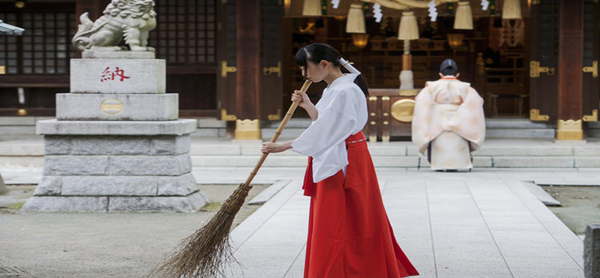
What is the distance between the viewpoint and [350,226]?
4.73 m

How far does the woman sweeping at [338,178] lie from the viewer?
15.2 ft

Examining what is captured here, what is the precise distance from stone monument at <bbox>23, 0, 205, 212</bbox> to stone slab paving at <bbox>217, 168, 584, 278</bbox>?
1212 millimetres

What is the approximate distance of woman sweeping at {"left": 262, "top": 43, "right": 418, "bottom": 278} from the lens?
4621 mm

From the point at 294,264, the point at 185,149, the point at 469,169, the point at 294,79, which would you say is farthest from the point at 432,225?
the point at 294,79

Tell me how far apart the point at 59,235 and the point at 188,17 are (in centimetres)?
934

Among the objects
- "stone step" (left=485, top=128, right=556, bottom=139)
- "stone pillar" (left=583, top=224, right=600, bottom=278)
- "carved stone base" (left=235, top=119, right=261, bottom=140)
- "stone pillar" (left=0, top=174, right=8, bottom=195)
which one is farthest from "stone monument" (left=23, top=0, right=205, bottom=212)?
"stone step" (left=485, top=128, right=556, bottom=139)

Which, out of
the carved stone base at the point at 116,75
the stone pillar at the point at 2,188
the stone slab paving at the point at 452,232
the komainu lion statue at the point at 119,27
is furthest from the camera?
the stone pillar at the point at 2,188

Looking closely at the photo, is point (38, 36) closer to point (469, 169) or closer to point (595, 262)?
point (469, 169)

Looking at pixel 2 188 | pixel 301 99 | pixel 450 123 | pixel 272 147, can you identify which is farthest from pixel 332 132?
pixel 450 123

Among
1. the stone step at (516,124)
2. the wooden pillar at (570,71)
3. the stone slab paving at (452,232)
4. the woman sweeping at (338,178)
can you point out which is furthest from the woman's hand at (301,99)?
the stone step at (516,124)

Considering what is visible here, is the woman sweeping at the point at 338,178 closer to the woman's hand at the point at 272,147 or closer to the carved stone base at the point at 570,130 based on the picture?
the woman's hand at the point at 272,147

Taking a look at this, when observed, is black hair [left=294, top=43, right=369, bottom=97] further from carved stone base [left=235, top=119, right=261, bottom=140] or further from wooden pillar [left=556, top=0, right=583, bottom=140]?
wooden pillar [left=556, top=0, right=583, bottom=140]

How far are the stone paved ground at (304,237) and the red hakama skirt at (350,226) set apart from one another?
0.93 metres

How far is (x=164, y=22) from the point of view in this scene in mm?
16109
